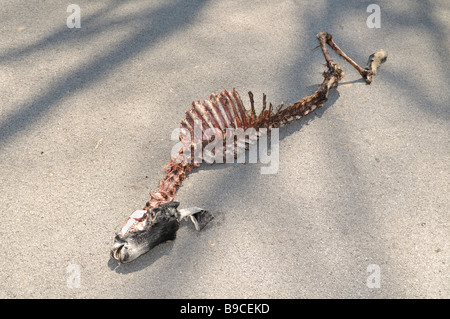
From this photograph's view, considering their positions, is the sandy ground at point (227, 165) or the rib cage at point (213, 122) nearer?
the sandy ground at point (227, 165)

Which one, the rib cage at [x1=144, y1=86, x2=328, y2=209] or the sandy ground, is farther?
the rib cage at [x1=144, y1=86, x2=328, y2=209]

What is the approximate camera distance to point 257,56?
364 cm

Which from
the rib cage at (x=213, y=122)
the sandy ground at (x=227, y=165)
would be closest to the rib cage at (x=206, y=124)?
the rib cage at (x=213, y=122)

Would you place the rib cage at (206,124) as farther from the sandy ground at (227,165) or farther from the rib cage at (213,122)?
the sandy ground at (227,165)

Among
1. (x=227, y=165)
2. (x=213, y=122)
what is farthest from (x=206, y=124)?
(x=227, y=165)

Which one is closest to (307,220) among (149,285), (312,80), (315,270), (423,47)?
(315,270)

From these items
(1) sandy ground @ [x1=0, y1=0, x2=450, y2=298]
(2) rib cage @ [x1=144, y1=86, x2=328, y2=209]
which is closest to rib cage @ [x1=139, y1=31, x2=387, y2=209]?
(2) rib cage @ [x1=144, y1=86, x2=328, y2=209]

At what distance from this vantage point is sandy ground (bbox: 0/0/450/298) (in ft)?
7.81

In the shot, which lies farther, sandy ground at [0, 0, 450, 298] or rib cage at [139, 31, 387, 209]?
rib cage at [139, 31, 387, 209]

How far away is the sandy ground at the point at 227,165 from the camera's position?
93.7 inches

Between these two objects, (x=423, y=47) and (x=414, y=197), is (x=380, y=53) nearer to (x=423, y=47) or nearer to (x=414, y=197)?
(x=423, y=47)

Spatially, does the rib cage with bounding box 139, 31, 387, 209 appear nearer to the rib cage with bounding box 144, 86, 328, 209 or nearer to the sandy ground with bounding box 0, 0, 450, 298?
the rib cage with bounding box 144, 86, 328, 209

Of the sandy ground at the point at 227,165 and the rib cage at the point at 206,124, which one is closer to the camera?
the sandy ground at the point at 227,165

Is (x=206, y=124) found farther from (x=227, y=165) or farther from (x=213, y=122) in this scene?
(x=227, y=165)
